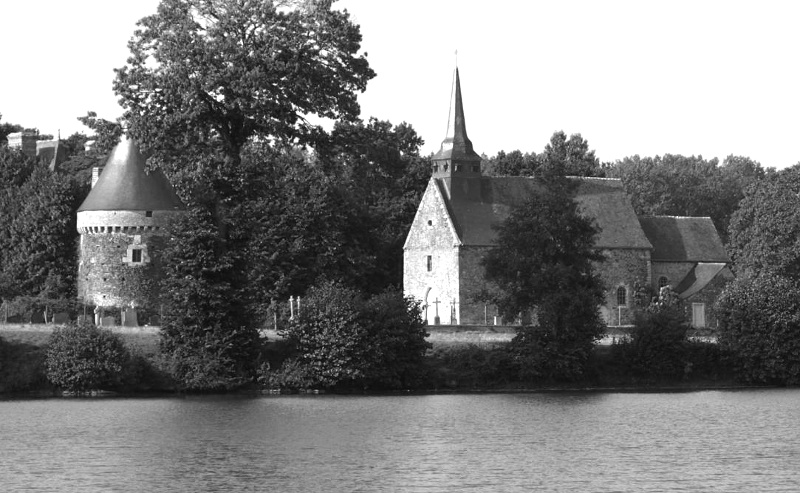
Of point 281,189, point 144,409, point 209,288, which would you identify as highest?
point 281,189

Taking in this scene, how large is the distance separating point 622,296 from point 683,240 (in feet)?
18.4

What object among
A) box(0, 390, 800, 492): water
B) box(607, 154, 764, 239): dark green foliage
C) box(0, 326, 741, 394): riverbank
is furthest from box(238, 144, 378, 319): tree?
box(607, 154, 764, 239): dark green foliage

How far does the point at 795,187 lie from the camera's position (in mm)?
87562

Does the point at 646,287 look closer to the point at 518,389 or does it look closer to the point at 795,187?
the point at 795,187

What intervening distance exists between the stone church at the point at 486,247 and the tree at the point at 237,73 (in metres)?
23.6

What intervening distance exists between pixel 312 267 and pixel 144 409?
79.9 feet

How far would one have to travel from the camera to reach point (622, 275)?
84.6 m

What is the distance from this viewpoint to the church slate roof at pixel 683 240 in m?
86.3

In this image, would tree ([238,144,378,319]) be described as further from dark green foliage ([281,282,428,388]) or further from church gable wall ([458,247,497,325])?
dark green foliage ([281,282,428,388])

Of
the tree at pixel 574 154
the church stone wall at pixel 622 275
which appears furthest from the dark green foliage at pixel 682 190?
the church stone wall at pixel 622 275

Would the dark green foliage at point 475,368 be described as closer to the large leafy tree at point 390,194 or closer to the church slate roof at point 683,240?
the large leafy tree at point 390,194

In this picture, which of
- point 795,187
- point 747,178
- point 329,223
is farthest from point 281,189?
point 747,178

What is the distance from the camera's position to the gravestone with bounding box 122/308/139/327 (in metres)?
69.5

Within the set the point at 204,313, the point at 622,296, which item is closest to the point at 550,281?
the point at 204,313
